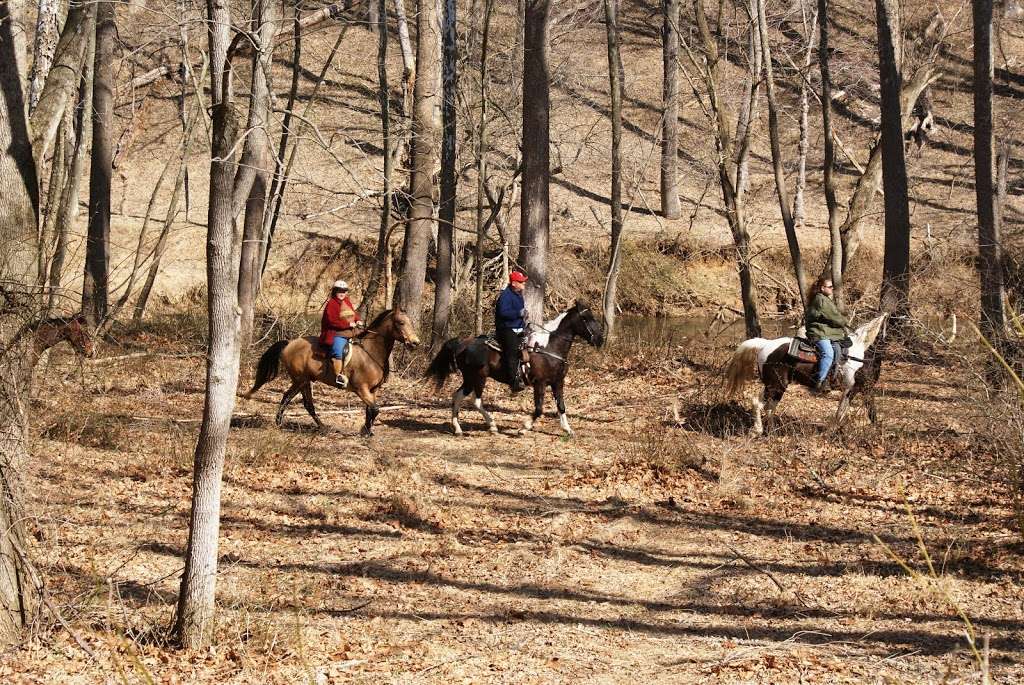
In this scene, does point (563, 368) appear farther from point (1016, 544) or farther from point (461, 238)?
point (461, 238)

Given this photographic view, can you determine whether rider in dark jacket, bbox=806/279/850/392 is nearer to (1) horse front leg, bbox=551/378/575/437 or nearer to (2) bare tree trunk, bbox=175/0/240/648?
(1) horse front leg, bbox=551/378/575/437

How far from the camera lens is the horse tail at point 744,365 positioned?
16.8 m

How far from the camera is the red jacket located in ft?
53.9

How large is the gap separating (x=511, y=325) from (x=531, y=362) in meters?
0.73

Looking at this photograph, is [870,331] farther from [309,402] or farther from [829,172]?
[309,402]

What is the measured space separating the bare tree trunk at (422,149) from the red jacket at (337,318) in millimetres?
6082

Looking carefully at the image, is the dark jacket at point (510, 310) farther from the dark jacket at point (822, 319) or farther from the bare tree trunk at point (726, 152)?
the bare tree trunk at point (726, 152)

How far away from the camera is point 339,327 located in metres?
16.5

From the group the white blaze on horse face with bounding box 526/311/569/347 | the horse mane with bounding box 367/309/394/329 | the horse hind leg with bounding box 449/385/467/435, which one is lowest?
the horse hind leg with bounding box 449/385/467/435

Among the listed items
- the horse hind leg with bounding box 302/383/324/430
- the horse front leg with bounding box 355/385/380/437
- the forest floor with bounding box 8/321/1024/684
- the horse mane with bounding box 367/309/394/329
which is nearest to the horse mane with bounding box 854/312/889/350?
the forest floor with bounding box 8/321/1024/684

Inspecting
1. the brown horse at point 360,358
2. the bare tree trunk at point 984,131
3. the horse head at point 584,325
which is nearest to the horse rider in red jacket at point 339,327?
the brown horse at point 360,358

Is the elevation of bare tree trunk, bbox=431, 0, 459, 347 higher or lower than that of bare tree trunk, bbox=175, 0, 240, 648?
higher

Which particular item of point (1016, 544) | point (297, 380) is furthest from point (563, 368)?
point (1016, 544)

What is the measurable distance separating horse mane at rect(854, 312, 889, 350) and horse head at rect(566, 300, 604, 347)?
3913 millimetres
